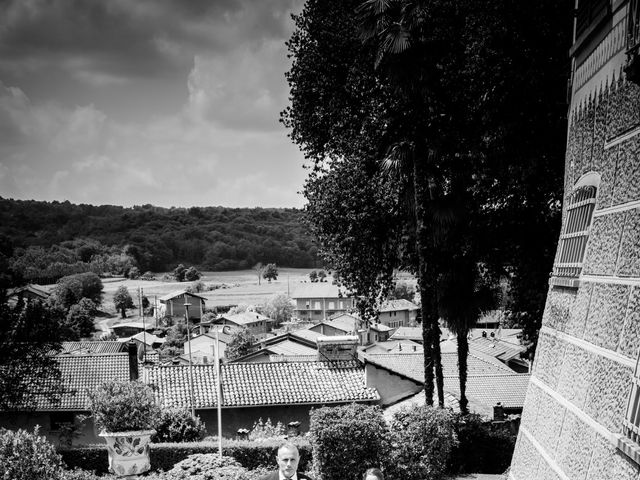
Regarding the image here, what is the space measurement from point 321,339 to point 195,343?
29.9 m

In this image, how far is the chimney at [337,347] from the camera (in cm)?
2936

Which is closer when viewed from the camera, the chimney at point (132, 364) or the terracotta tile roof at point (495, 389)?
the chimney at point (132, 364)

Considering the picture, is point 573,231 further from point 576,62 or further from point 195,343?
point 195,343

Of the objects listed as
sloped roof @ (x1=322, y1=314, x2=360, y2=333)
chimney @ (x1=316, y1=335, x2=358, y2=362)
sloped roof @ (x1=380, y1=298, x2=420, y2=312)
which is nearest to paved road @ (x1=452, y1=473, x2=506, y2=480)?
chimney @ (x1=316, y1=335, x2=358, y2=362)

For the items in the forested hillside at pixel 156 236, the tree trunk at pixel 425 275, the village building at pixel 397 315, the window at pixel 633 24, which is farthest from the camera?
the forested hillside at pixel 156 236

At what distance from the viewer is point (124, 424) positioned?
1271cm

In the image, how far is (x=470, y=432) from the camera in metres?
15.0

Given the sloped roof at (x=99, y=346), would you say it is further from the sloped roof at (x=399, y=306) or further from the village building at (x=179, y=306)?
the sloped roof at (x=399, y=306)

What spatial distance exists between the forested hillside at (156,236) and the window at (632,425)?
104 m

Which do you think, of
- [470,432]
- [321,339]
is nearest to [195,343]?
[321,339]

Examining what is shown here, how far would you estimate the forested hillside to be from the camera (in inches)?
4222

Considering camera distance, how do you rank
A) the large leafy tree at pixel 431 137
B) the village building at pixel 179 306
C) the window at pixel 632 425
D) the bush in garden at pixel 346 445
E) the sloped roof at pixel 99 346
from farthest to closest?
the village building at pixel 179 306, the sloped roof at pixel 99 346, the bush in garden at pixel 346 445, the large leafy tree at pixel 431 137, the window at pixel 632 425

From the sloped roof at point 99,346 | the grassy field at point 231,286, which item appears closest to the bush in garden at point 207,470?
the sloped roof at point 99,346

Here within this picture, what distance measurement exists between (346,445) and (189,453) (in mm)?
5698
